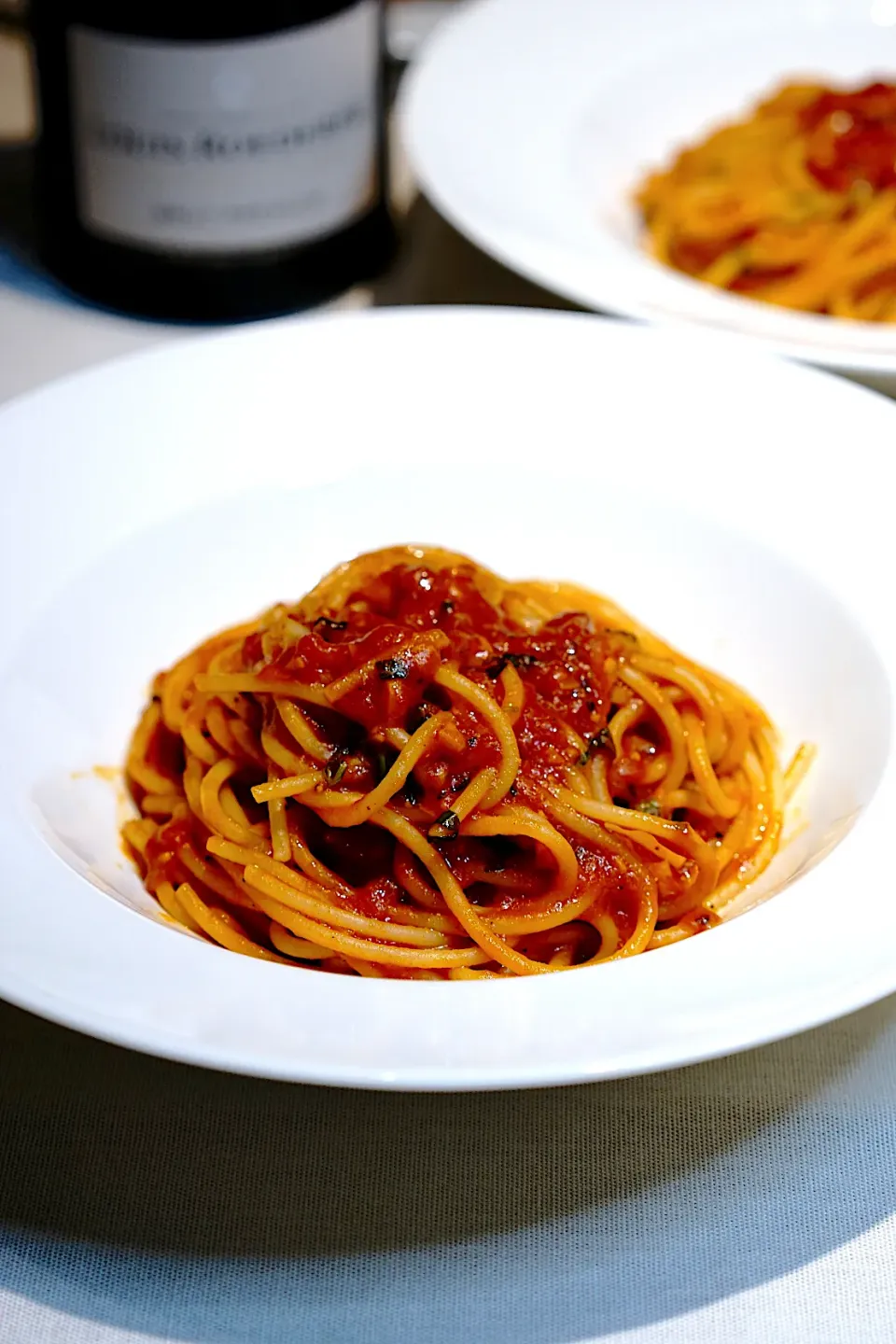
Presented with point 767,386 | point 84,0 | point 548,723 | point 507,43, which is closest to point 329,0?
point 84,0

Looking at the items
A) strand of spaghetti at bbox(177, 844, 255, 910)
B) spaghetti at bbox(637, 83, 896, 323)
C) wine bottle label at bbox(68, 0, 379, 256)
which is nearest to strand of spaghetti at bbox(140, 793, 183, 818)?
strand of spaghetti at bbox(177, 844, 255, 910)

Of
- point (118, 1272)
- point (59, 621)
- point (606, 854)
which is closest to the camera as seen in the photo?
point (118, 1272)

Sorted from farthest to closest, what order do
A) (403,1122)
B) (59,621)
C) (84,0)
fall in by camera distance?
(84,0)
(59,621)
(403,1122)

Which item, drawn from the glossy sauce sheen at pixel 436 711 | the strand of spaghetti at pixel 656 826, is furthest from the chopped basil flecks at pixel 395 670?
the strand of spaghetti at pixel 656 826

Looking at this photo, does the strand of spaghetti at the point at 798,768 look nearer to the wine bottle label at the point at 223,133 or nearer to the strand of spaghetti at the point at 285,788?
the strand of spaghetti at the point at 285,788

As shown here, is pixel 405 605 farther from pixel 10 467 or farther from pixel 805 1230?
pixel 805 1230

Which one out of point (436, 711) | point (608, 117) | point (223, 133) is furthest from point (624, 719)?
point (608, 117)
